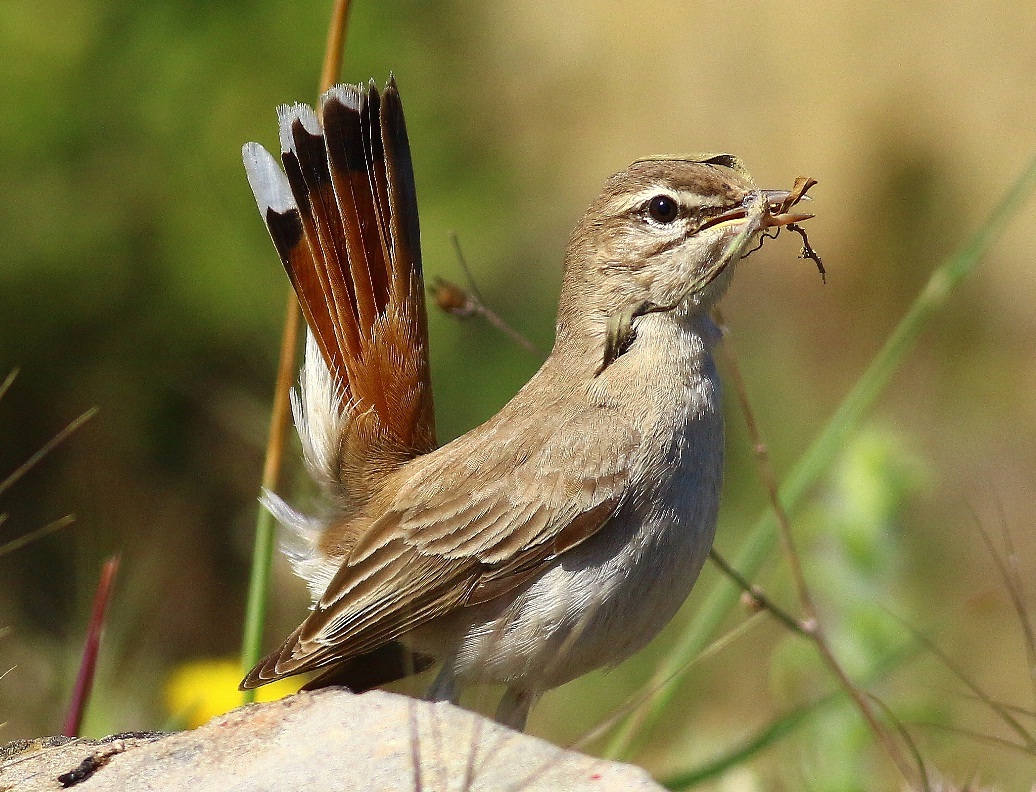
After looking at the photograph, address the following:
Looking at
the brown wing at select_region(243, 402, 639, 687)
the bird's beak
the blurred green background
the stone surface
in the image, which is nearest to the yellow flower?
the blurred green background

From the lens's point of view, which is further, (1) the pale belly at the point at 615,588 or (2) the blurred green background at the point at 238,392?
(2) the blurred green background at the point at 238,392

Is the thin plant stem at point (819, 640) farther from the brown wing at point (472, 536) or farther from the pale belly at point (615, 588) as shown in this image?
the brown wing at point (472, 536)

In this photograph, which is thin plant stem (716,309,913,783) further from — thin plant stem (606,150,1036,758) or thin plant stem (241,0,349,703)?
thin plant stem (241,0,349,703)

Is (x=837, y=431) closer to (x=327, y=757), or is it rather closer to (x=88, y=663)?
(x=327, y=757)

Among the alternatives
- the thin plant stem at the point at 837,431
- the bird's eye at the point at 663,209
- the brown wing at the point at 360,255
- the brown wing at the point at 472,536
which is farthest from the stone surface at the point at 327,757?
the bird's eye at the point at 663,209

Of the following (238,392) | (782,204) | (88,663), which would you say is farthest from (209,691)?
(238,392)

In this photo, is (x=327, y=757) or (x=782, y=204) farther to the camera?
(x=782, y=204)
